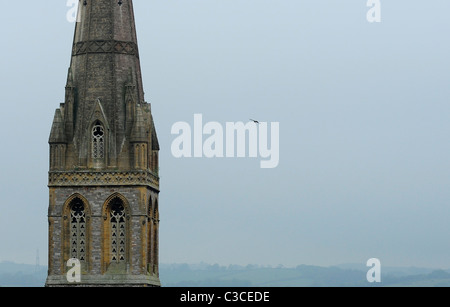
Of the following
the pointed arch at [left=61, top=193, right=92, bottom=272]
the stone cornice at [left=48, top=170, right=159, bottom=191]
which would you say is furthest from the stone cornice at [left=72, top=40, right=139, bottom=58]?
the pointed arch at [left=61, top=193, right=92, bottom=272]

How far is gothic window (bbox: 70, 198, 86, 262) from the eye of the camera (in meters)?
126

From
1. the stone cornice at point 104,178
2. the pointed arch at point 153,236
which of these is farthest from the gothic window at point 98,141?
the pointed arch at point 153,236

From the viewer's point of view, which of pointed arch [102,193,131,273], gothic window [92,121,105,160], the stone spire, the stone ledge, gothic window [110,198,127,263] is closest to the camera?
the stone ledge

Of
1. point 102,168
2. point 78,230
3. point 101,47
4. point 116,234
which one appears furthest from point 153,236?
point 101,47

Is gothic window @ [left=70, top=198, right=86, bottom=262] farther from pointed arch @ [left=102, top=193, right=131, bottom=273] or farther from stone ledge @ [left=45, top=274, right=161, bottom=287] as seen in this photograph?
stone ledge @ [left=45, top=274, right=161, bottom=287]

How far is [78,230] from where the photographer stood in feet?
416

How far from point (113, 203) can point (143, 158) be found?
3.36m

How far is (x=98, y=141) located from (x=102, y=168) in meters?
1.77

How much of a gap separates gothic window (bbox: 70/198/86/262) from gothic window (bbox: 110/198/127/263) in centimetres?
180

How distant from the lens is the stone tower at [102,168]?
414 ft

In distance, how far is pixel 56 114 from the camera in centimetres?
12775

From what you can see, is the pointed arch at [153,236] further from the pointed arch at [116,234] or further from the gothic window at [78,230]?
the gothic window at [78,230]
